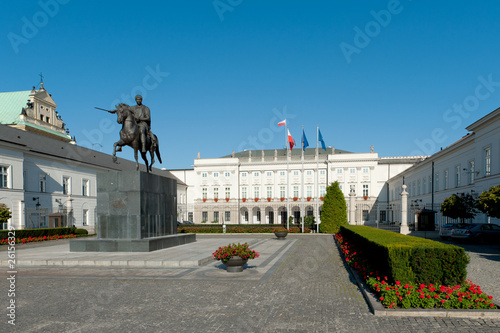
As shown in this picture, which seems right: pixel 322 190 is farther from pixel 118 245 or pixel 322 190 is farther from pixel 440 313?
pixel 440 313

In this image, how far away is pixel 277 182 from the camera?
78.0m

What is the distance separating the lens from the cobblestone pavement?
7059mm

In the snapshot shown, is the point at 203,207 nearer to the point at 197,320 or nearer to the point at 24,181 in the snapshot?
the point at 24,181

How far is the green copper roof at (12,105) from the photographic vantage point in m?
58.0

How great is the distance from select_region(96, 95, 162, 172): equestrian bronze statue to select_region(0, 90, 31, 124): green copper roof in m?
47.4

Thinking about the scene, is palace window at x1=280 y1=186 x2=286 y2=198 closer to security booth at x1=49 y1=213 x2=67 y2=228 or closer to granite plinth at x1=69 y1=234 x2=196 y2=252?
security booth at x1=49 y1=213 x2=67 y2=228

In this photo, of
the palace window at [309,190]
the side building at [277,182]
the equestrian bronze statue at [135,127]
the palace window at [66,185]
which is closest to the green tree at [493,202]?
the equestrian bronze statue at [135,127]

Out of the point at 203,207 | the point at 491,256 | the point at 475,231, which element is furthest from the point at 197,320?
the point at 203,207

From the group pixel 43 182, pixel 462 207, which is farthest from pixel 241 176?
pixel 462 207

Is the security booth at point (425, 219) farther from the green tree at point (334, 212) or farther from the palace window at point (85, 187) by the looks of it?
the palace window at point (85, 187)

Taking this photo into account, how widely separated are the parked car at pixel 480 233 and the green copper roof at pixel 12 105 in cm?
5888

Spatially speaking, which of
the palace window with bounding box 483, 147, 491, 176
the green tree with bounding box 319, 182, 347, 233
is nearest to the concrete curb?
the palace window with bounding box 483, 147, 491, 176

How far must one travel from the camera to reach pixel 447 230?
26.5 m

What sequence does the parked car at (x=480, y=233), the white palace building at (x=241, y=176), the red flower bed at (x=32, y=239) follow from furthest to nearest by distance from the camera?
the white palace building at (x=241, y=176) < the red flower bed at (x=32, y=239) < the parked car at (x=480, y=233)
